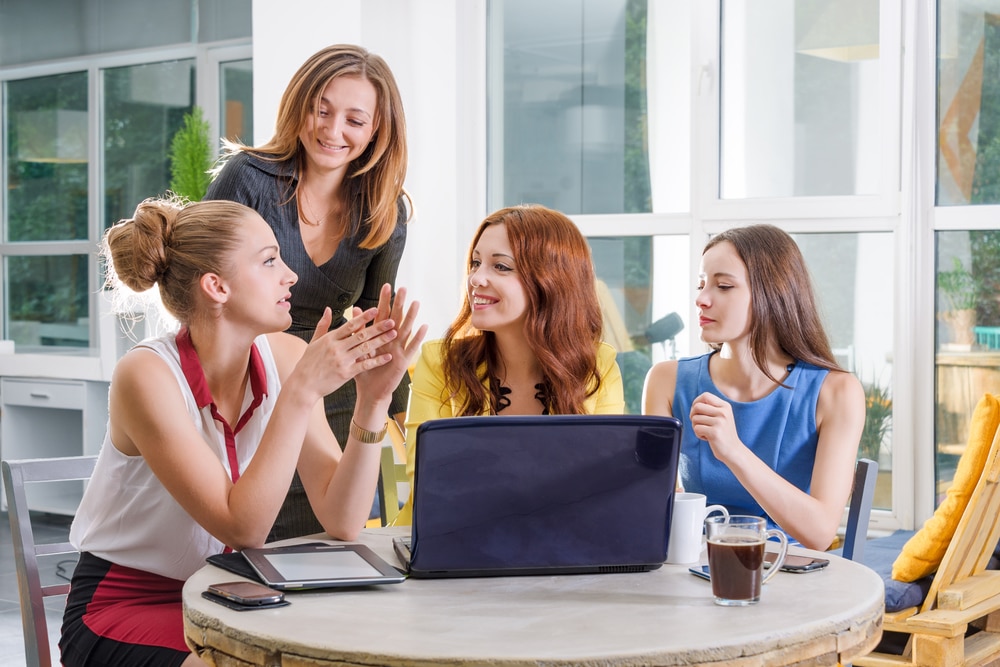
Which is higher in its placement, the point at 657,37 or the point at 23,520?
the point at 657,37

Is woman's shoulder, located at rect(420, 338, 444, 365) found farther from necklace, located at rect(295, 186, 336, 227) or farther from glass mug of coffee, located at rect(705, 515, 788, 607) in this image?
glass mug of coffee, located at rect(705, 515, 788, 607)

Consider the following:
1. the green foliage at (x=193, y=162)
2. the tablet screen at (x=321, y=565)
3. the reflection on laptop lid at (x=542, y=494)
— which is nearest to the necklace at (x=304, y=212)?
the tablet screen at (x=321, y=565)

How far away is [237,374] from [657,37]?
9.54 feet

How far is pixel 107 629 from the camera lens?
62.8 inches

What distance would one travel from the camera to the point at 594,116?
444cm

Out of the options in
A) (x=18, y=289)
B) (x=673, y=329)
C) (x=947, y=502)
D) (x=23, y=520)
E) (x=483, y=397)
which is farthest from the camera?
(x=18, y=289)

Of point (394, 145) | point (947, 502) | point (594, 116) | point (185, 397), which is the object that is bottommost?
point (947, 502)

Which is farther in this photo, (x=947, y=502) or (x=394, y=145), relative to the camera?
(x=947, y=502)

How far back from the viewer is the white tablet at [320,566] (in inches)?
52.4

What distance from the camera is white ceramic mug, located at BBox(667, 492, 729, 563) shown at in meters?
1.47

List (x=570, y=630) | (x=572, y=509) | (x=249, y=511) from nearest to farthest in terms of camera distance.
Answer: (x=570, y=630) < (x=572, y=509) < (x=249, y=511)

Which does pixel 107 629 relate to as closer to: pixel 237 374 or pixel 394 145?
pixel 237 374

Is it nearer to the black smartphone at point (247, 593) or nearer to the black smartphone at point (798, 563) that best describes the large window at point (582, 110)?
the black smartphone at point (798, 563)

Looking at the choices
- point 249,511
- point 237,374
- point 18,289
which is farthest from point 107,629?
point 18,289
